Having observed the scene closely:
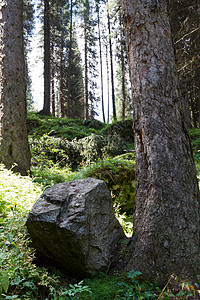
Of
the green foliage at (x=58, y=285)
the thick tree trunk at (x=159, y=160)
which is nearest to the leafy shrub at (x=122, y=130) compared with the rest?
the thick tree trunk at (x=159, y=160)

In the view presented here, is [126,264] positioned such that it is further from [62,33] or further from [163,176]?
[62,33]

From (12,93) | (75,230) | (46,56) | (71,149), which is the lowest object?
(75,230)

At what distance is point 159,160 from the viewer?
234 cm

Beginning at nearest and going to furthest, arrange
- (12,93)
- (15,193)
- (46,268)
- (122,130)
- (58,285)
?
1. (58,285)
2. (46,268)
3. (15,193)
4. (12,93)
5. (122,130)

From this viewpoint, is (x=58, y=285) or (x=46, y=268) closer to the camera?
(x=58, y=285)

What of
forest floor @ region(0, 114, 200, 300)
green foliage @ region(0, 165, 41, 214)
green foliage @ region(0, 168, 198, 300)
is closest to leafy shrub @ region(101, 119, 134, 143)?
forest floor @ region(0, 114, 200, 300)

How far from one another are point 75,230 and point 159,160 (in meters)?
1.24

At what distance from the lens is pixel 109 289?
6.70 ft

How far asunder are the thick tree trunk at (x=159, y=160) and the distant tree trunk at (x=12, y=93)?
3.47 meters

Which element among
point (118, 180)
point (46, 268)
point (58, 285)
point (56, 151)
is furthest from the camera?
point (56, 151)

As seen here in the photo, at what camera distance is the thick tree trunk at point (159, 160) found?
2154mm

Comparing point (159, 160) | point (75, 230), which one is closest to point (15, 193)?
point (75, 230)

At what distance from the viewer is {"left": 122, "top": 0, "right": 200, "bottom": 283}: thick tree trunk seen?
2.15 metres

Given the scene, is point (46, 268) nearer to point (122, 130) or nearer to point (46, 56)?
point (122, 130)
